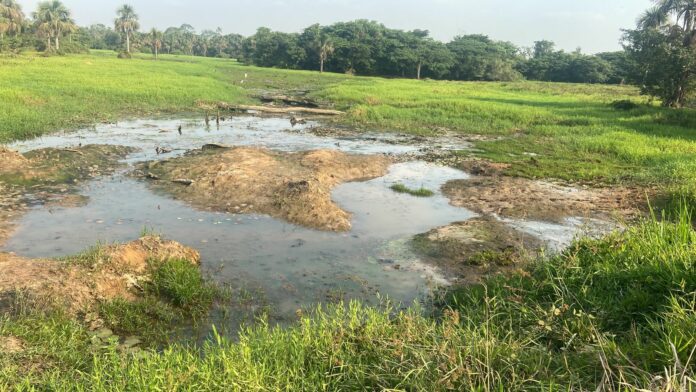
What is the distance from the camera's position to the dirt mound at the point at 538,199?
1068 centimetres

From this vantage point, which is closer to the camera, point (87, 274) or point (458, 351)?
point (458, 351)

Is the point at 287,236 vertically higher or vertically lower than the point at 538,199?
lower

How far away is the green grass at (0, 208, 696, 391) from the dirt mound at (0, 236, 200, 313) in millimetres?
470

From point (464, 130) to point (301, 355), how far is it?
21.1m

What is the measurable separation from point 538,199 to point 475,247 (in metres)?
4.09

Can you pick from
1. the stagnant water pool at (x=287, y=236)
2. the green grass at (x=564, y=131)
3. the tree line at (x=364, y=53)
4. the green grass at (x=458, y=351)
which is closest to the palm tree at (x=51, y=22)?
the tree line at (x=364, y=53)

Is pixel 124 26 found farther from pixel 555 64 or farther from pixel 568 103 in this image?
pixel 568 103

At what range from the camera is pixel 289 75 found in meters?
59.8

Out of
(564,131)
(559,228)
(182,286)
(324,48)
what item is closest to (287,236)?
(182,286)

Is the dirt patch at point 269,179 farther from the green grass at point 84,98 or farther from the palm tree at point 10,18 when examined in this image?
the palm tree at point 10,18

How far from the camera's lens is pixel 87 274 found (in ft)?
20.0

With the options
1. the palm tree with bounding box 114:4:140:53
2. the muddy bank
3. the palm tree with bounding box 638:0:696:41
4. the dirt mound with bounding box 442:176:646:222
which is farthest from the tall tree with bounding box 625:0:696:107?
the palm tree with bounding box 114:4:140:53

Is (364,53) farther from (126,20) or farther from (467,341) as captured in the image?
(467,341)

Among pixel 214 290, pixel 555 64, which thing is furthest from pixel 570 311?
pixel 555 64
